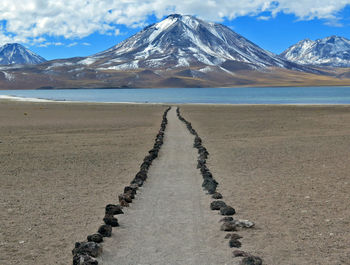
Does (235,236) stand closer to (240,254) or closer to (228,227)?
(228,227)

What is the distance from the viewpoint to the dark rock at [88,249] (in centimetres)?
778

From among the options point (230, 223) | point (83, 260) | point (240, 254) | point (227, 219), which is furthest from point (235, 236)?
point (83, 260)

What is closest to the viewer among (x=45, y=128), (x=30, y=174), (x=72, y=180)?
(x=72, y=180)

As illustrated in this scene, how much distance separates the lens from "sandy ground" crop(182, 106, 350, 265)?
838 cm

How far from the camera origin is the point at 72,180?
1475cm

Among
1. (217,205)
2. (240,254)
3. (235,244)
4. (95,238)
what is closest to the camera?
(240,254)

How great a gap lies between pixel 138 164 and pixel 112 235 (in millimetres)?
8782

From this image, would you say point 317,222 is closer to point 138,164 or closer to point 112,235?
point 112,235

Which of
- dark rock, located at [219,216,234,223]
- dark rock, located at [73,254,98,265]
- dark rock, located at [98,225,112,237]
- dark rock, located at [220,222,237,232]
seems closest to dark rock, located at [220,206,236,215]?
dark rock, located at [219,216,234,223]

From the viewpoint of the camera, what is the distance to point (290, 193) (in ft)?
41.7

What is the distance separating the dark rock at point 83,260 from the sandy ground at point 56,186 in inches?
17.2

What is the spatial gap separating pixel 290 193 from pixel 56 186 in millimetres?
7018

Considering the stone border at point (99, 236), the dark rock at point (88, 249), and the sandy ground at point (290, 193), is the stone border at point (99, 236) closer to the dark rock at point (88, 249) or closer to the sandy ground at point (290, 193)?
the dark rock at point (88, 249)

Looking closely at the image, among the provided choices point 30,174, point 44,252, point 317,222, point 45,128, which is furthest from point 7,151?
point 317,222
